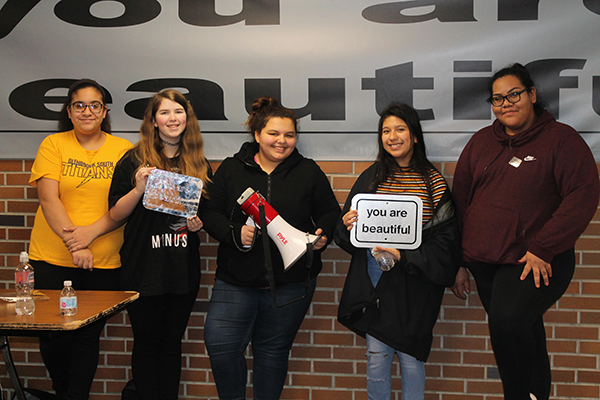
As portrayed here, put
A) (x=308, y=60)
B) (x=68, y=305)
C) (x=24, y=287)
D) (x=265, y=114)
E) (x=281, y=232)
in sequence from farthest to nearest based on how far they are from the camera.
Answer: (x=308, y=60) → (x=265, y=114) → (x=281, y=232) → (x=24, y=287) → (x=68, y=305)

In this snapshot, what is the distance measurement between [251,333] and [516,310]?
1229 millimetres

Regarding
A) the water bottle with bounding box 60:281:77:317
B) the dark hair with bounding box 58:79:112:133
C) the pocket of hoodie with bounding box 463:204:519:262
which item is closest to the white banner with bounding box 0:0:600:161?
the dark hair with bounding box 58:79:112:133

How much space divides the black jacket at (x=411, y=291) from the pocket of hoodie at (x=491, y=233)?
0.07 metres

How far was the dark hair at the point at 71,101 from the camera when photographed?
2309 mm

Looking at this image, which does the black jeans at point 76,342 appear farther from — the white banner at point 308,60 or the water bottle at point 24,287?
the white banner at point 308,60

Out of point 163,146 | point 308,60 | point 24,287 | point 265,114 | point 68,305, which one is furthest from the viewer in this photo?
point 308,60

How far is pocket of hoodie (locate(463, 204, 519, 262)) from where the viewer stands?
1.96 meters

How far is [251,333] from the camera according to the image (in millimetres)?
2234

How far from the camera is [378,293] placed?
6.64 ft

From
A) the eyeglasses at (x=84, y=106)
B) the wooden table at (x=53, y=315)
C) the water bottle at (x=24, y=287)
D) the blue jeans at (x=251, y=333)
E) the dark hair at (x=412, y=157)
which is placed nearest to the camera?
the wooden table at (x=53, y=315)

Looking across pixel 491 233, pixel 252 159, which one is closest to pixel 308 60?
pixel 252 159

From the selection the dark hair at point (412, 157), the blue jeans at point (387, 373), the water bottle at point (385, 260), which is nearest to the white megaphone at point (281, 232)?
the water bottle at point (385, 260)

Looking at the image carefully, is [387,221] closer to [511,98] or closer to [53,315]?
[511,98]

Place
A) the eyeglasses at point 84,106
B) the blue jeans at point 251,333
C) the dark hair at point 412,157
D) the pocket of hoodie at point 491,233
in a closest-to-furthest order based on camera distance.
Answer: the pocket of hoodie at point 491,233 < the dark hair at point 412,157 < the blue jeans at point 251,333 < the eyeglasses at point 84,106
